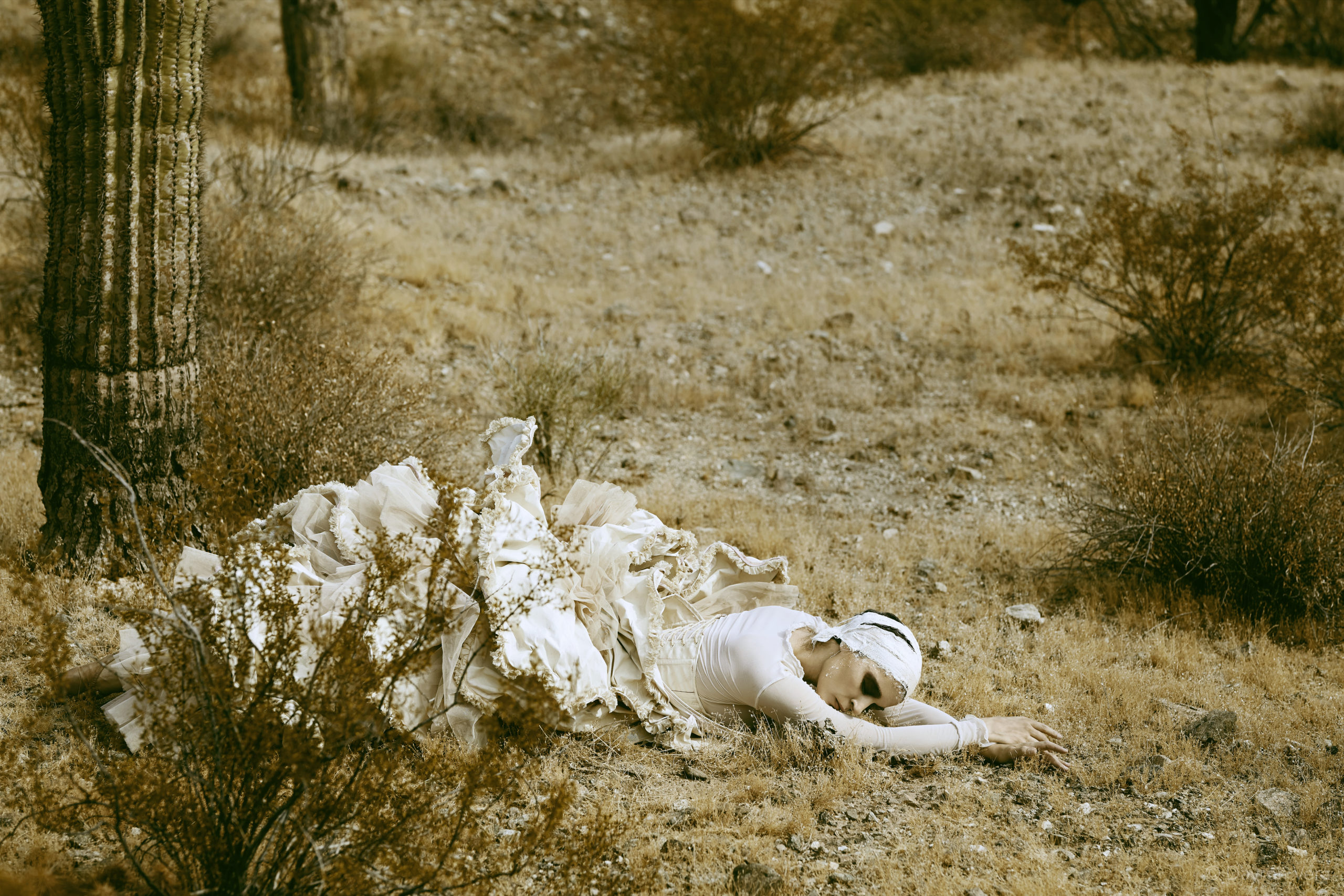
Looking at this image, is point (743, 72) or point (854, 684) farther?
point (743, 72)

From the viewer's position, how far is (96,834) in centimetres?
279

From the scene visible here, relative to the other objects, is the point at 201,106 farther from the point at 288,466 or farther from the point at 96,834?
the point at 96,834

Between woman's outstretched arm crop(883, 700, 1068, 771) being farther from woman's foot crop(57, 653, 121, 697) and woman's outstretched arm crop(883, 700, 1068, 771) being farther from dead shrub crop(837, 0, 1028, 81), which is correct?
dead shrub crop(837, 0, 1028, 81)

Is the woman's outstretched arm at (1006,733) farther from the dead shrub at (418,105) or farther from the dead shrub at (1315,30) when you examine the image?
the dead shrub at (1315,30)

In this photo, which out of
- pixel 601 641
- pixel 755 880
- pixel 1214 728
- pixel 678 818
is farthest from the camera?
pixel 1214 728

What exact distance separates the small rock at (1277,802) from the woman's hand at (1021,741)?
0.55 meters

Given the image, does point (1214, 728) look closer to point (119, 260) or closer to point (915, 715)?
Result: point (915, 715)

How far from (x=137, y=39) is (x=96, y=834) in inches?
101

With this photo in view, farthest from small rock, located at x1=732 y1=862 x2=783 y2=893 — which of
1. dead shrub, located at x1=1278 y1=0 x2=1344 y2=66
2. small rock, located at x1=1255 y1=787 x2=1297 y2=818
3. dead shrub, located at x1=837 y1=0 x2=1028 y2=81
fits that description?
dead shrub, located at x1=1278 y1=0 x2=1344 y2=66

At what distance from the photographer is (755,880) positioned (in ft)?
9.25

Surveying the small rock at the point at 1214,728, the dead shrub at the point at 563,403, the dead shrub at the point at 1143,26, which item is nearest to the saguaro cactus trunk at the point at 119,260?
the dead shrub at the point at 563,403

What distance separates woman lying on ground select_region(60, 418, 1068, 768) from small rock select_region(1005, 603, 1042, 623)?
3.48 ft

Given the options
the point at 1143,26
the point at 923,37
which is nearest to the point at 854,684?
the point at 923,37

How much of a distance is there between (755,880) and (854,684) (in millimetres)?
809
